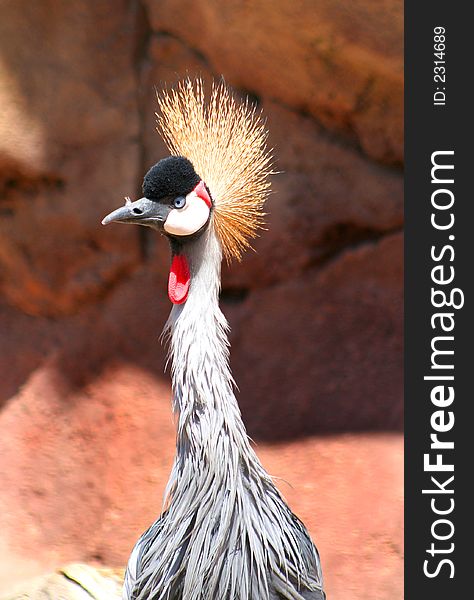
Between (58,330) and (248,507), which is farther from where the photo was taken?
(58,330)

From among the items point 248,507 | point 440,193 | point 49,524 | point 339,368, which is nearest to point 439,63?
point 440,193

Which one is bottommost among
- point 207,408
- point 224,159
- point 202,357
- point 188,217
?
point 207,408

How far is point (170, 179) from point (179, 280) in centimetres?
21

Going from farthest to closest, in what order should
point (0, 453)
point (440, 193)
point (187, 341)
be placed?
point (0, 453) < point (440, 193) < point (187, 341)

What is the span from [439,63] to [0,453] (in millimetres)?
2029

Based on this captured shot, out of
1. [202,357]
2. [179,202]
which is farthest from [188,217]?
[202,357]

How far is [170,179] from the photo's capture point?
183cm

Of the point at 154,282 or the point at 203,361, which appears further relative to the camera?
the point at 154,282

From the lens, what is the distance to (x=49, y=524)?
125 inches

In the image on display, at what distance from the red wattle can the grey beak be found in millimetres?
96

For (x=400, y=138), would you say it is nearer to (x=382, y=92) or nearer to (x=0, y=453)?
(x=382, y=92)

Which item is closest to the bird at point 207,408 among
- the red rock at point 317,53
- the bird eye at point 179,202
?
the bird eye at point 179,202

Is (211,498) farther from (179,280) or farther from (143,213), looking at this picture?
(143,213)

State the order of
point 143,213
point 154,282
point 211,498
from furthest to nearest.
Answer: point 154,282 < point 211,498 < point 143,213
